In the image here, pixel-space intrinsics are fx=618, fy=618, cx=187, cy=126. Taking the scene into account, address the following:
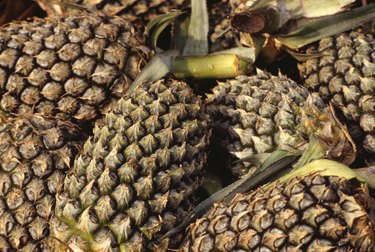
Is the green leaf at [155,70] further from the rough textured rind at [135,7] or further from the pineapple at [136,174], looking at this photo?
the rough textured rind at [135,7]

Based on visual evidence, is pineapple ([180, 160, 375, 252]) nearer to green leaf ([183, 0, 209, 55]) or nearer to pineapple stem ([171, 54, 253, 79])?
pineapple stem ([171, 54, 253, 79])

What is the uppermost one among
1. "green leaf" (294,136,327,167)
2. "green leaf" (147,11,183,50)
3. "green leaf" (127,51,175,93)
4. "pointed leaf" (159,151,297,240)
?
"green leaf" (147,11,183,50)

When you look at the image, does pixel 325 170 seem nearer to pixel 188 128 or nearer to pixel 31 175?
pixel 188 128

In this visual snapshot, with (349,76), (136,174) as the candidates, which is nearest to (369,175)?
(349,76)

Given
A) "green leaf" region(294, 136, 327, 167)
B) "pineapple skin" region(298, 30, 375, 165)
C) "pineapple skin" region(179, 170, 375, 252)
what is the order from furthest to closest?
"pineapple skin" region(298, 30, 375, 165) → "green leaf" region(294, 136, 327, 167) → "pineapple skin" region(179, 170, 375, 252)

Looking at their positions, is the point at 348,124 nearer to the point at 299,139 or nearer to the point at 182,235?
the point at 299,139

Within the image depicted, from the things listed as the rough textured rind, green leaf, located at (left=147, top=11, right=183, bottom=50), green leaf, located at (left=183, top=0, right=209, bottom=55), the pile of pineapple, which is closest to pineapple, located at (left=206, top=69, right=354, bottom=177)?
the pile of pineapple

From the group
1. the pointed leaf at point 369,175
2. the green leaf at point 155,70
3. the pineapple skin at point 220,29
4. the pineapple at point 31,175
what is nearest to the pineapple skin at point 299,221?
the pointed leaf at point 369,175

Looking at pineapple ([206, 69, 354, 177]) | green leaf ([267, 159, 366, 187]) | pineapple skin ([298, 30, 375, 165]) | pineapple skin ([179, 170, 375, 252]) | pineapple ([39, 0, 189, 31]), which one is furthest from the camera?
pineapple ([39, 0, 189, 31])

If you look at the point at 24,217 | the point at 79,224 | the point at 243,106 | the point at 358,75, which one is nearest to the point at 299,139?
the point at 243,106
